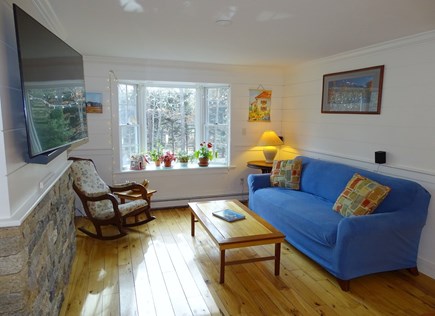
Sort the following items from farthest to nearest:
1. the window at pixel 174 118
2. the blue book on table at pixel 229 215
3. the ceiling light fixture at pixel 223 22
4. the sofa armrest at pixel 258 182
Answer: the window at pixel 174 118 < the sofa armrest at pixel 258 182 < the blue book on table at pixel 229 215 < the ceiling light fixture at pixel 223 22

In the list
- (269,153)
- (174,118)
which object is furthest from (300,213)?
(174,118)

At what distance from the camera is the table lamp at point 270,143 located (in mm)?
4855

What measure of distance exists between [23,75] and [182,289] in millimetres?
2012

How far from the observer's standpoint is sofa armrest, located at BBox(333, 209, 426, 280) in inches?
102

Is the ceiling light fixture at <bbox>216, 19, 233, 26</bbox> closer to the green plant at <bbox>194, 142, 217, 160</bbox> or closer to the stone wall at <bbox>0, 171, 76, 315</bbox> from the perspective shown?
the stone wall at <bbox>0, 171, 76, 315</bbox>

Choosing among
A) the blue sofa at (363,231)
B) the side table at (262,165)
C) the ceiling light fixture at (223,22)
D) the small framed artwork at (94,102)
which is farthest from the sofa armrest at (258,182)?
the small framed artwork at (94,102)

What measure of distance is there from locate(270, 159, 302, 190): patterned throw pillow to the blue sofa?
650 mm

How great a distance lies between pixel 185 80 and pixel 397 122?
290cm

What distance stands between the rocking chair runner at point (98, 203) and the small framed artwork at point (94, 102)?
0.81 m

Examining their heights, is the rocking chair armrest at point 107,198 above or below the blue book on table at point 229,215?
above

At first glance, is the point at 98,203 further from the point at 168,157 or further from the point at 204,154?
the point at 204,154

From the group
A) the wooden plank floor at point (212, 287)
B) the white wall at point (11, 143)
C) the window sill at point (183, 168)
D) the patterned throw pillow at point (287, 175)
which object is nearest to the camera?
the white wall at point (11, 143)

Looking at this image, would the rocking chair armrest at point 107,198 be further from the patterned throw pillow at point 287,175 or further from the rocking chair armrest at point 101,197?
the patterned throw pillow at point 287,175

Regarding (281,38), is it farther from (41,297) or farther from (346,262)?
(41,297)
